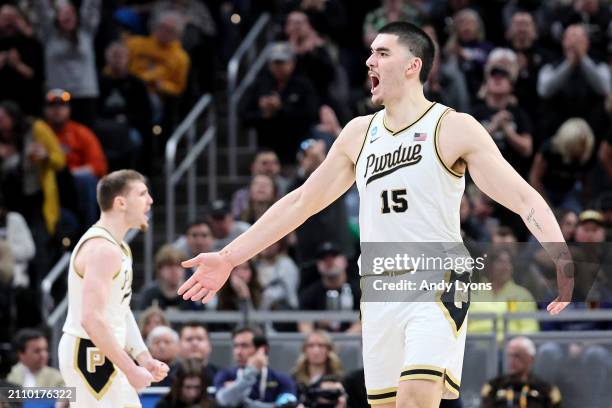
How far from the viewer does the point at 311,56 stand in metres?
16.3

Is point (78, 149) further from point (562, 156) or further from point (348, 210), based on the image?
point (562, 156)

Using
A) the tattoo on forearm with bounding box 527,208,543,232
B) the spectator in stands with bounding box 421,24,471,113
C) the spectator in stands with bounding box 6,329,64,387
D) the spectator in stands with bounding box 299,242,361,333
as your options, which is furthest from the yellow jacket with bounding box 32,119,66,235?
the tattoo on forearm with bounding box 527,208,543,232

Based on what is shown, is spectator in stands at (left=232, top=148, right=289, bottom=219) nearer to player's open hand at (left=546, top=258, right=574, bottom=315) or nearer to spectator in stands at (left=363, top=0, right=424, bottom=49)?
spectator in stands at (left=363, top=0, right=424, bottom=49)

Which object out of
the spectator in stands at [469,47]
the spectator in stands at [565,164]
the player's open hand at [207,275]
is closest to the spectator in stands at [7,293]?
the spectator in stands at [565,164]

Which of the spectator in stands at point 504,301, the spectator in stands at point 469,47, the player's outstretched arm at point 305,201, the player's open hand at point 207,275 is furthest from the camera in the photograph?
the spectator in stands at point 469,47

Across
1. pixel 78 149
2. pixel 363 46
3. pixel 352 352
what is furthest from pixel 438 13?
pixel 352 352

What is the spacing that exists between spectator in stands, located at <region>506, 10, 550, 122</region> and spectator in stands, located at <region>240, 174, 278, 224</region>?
11.0ft

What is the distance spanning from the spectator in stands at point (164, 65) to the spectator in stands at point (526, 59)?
430cm

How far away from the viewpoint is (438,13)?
17.6m

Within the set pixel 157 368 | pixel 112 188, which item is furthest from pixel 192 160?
pixel 157 368

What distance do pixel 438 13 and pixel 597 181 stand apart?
379cm

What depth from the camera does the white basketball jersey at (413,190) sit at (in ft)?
24.6

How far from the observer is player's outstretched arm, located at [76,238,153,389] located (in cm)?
845

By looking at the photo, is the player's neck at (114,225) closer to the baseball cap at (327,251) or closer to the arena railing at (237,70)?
the baseball cap at (327,251)
